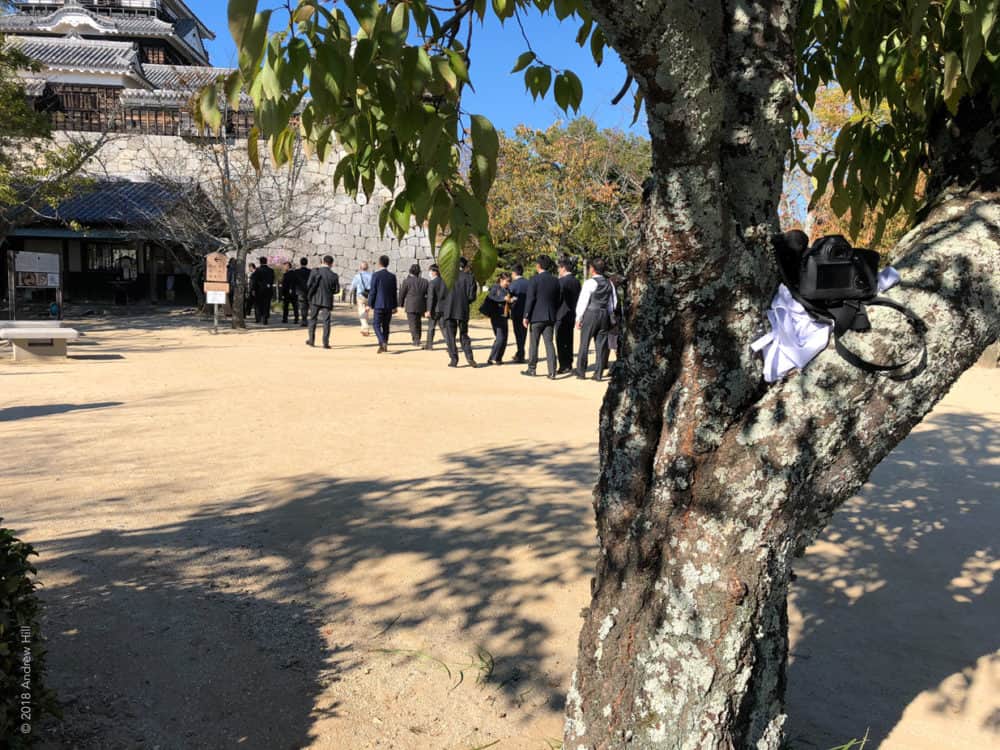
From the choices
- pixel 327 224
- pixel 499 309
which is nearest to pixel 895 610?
pixel 499 309

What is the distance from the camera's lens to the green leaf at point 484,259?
1848 millimetres

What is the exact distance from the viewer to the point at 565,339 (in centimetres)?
1278

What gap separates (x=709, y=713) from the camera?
213 cm

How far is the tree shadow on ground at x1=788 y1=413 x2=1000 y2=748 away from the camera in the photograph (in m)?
3.32

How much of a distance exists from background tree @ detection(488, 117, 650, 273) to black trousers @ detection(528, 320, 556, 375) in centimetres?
1100

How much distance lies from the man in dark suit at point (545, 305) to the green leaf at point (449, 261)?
10.3 metres

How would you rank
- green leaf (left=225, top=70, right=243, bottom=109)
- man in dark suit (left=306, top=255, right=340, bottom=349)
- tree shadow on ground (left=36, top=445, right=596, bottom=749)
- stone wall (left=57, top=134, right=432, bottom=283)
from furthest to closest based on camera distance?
stone wall (left=57, top=134, right=432, bottom=283), man in dark suit (left=306, top=255, right=340, bottom=349), tree shadow on ground (left=36, top=445, right=596, bottom=749), green leaf (left=225, top=70, right=243, bottom=109)

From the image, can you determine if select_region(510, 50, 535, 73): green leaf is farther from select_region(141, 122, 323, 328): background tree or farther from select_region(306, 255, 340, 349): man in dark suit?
select_region(141, 122, 323, 328): background tree

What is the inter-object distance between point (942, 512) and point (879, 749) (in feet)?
11.4

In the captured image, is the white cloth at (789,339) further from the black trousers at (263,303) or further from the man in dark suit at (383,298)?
the black trousers at (263,303)

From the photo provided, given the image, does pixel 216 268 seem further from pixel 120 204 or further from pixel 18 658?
pixel 18 658

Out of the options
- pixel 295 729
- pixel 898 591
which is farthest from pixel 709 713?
pixel 898 591

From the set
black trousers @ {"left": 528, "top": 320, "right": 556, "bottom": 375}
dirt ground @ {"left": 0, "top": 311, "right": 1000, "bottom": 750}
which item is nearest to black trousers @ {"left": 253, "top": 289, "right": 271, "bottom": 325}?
black trousers @ {"left": 528, "top": 320, "right": 556, "bottom": 375}

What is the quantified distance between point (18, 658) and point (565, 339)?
426 inches
